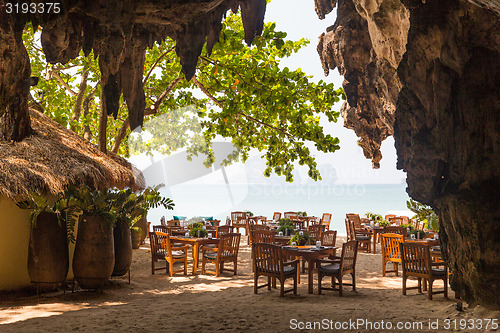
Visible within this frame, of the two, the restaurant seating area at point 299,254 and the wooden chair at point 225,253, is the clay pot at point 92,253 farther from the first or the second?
the wooden chair at point 225,253

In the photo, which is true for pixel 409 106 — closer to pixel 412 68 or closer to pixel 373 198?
pixel 412 68

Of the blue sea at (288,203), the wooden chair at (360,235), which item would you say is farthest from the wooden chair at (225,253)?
the blue sea at (288,203)

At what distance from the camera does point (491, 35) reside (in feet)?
13.1

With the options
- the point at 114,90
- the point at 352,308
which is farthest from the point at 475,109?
the point at 114,90

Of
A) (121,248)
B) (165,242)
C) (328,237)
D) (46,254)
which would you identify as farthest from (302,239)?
(46,254)

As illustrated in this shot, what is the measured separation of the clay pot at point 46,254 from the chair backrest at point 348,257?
467 cm

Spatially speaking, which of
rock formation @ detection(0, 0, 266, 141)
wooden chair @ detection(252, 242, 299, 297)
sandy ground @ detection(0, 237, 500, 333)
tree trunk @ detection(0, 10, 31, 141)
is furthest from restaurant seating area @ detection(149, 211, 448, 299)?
tree trunk @ detection(0, 10, 31, 141)

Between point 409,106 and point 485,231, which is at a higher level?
point 409,106

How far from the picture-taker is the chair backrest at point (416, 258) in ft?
20.9

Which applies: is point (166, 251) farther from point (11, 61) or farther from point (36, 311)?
point (11, 61)

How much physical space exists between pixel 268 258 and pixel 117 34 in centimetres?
421

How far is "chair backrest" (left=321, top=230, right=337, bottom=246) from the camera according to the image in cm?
855

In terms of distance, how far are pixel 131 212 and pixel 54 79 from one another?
26.1ft

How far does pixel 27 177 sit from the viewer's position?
22.0 feet
